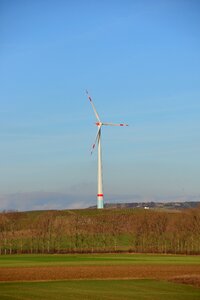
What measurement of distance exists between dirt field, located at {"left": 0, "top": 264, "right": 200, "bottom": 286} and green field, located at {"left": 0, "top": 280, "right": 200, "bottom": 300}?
505cm

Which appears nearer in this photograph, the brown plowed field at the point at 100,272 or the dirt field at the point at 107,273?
the dirt field at the point at 107,273

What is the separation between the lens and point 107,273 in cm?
8069

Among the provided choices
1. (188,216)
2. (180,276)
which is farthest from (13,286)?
(188,216)

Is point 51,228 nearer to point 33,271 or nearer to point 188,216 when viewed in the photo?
point 188,216

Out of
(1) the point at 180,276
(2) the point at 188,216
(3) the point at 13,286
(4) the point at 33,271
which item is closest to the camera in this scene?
(3) the point at 13,286

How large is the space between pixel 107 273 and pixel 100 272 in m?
1.38

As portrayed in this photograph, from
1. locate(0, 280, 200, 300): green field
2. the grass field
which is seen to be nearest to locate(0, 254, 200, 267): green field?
the grass field

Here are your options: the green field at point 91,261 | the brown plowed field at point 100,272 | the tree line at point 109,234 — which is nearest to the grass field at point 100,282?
the brown plowed field at point 100,272

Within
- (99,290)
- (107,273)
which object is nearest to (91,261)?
(107,273)

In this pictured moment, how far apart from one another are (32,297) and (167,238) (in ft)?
400

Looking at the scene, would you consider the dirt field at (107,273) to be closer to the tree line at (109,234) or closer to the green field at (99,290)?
the green field at (99,290)

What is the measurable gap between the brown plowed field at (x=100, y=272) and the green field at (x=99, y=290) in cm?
599

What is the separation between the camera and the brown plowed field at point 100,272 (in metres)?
75.8

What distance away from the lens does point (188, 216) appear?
7746 inches
